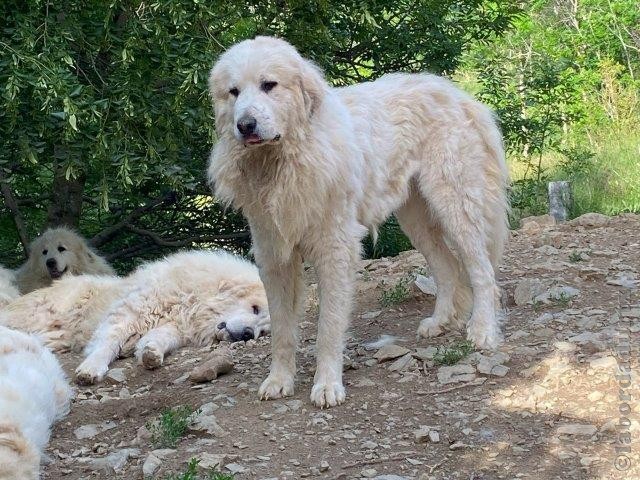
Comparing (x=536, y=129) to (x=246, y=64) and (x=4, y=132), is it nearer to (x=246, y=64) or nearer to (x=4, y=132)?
(x=4, y=132)

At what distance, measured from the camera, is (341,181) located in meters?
4.51

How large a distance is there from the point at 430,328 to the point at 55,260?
13.0 ft

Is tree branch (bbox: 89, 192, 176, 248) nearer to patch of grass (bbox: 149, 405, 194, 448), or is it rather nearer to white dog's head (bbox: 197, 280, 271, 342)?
white dog's head (bbox: 197, 280, 271, 342)

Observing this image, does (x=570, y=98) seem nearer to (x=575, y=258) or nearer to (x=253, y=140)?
(x=575, y=258)

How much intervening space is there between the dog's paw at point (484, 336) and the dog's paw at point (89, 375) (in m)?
2.34

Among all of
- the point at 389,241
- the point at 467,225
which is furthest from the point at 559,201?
the point at 467,225

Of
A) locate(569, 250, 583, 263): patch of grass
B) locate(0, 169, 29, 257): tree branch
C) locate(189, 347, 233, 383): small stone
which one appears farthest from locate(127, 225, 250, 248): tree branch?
locate(189, 347, 233, 383): small stone

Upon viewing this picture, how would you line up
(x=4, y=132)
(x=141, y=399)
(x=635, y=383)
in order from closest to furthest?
1. (x=635, y=383)
2. (x=141, y=399)
3. (x=4, y=132)

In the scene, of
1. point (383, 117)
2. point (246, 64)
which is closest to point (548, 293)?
point (383, 117)

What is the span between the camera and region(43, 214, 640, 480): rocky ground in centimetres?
370

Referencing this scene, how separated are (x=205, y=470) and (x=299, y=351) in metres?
1.77

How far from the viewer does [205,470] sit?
375cm

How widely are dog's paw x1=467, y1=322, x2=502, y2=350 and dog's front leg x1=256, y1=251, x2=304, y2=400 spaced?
3.48 ft

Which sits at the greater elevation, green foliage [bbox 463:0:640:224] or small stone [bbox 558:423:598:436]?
green foliage [bbox 463:0:640:224]
